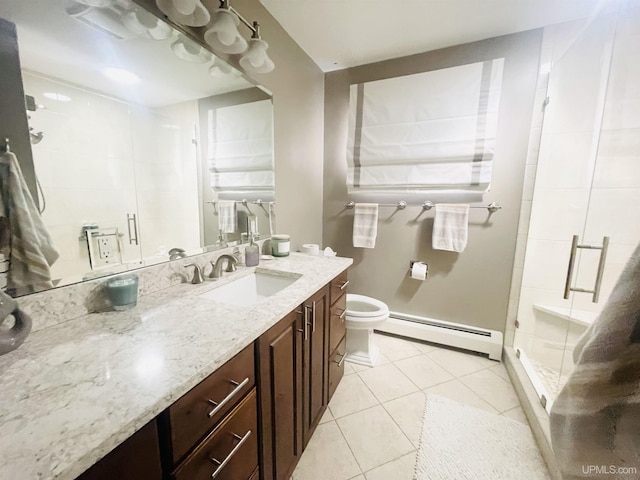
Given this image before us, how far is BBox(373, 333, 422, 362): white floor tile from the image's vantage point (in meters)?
2.09

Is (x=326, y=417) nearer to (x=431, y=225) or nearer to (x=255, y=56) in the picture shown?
(x=431, y=225)

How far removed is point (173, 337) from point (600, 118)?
7.64 ft

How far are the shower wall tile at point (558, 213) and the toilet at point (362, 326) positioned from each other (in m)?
1.25

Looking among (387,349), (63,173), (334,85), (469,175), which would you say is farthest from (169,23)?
(387,349)

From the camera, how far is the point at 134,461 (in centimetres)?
47

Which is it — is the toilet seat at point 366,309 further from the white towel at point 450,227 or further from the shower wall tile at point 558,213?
the shower wall tile at point 558,213

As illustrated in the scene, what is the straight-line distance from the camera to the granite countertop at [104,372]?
0.39m

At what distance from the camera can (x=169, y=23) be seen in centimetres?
105

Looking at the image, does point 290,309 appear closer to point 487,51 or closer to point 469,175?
point 469,175

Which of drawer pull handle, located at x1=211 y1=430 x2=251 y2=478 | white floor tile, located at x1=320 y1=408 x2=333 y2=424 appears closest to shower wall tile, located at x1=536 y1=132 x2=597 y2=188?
white floor tile, located at x1=320 y1=408 x2=333 y2=424

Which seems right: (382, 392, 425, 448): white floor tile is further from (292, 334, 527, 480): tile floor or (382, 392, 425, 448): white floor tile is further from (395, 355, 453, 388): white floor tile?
(395, 355, 453, 388): white floor tile

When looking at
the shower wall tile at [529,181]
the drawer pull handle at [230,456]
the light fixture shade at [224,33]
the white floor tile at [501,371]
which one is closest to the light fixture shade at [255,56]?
the light fixture shade at [224,33]

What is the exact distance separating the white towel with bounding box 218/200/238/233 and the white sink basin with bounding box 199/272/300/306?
324 millimetres

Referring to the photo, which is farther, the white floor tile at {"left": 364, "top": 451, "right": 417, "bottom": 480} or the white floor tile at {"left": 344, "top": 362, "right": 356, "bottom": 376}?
the white floor tile at {"left": 344, "top": 362, "right": 356, "bottom": 376}
